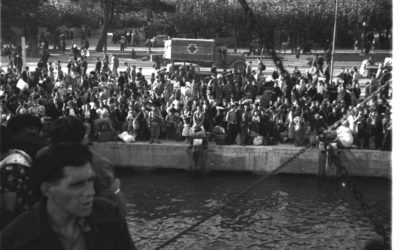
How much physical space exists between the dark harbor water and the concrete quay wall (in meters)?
0.37

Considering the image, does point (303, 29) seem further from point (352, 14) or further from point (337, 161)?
point (337, 161)

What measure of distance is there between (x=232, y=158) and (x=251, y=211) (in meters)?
3.01

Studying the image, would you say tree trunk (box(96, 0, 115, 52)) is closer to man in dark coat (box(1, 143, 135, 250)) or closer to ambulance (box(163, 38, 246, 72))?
ambulance (box(163, 38, 246, 72))

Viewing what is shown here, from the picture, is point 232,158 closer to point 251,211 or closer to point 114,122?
point 251,211

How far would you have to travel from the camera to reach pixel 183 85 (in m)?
25.1

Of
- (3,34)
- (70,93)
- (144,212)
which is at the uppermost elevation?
(3,34)

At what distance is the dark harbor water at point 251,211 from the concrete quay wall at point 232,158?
0.37 meters

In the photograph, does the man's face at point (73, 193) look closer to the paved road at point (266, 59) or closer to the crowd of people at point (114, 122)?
the crowd of people at point (114, 122)

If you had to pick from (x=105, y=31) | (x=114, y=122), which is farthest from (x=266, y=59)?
(x=114, y=122)

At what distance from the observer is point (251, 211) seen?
17.5m

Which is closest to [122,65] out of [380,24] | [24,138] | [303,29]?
[303,29]

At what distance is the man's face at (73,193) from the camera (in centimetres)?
271

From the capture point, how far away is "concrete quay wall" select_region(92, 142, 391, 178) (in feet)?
63.2

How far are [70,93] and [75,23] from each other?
28.0m
